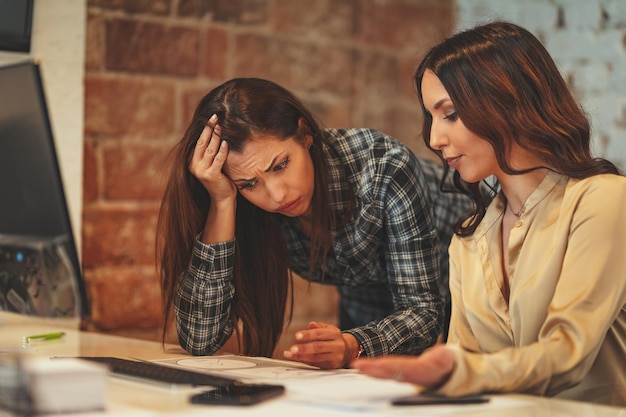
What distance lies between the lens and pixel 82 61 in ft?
8.89

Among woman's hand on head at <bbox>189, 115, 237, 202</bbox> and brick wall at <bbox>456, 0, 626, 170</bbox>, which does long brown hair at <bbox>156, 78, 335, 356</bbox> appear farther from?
brick wall at <bbox>456, 0, 626, 170</bbox>

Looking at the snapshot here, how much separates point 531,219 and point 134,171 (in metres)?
1.50

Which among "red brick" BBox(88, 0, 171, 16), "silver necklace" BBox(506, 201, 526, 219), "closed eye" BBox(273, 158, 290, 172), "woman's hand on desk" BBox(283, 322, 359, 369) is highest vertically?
"red brick" BBox(88, 0, 171, 16)

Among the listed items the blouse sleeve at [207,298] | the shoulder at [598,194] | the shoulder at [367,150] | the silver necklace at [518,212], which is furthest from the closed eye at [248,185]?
the shoulder at [598,194]

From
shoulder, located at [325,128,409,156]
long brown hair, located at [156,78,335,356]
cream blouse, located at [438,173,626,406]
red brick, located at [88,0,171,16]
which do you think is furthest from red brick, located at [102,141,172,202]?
cream blouse, located at [438,173,626,406]

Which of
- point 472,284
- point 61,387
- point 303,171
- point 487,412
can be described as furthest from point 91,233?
point 487,412

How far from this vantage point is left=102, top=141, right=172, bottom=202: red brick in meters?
2.78

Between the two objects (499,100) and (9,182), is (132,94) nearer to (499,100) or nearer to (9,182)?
(9,182)

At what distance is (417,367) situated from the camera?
51.7 inches

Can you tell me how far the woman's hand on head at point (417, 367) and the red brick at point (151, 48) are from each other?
68.6 inches

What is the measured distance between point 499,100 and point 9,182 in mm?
1112

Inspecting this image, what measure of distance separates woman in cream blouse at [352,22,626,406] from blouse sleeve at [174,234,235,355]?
558 mm

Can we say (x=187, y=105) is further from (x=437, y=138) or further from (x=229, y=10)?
(x=437, y=138)

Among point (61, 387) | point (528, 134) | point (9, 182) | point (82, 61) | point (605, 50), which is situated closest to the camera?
point (61, 387)
